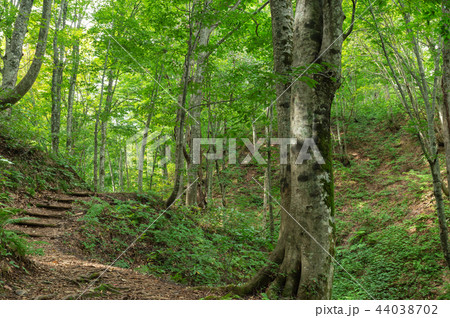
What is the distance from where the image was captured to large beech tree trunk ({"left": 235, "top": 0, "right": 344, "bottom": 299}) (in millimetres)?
3695

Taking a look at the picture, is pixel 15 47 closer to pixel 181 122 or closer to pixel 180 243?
pixel 181 122

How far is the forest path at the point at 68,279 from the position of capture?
3121 mm

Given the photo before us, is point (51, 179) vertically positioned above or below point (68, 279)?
above

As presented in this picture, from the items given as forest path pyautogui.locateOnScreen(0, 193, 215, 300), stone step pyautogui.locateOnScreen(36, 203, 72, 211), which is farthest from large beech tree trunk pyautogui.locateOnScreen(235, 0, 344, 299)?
stone step pyautogui.locateOnScreen(36, 203, 72, 211)

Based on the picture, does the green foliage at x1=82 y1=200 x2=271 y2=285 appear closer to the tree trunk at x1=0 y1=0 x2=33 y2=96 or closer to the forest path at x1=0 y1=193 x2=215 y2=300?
the forest path at x1=0 y1=193 x2=215 y2=300

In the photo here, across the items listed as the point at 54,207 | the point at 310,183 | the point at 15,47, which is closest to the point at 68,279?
the point at 310,183

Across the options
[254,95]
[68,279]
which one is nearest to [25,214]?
[68,279]

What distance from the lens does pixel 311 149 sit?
3863 millimetres

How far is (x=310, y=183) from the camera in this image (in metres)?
3.78

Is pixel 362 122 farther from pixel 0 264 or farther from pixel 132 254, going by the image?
pixel 0 264

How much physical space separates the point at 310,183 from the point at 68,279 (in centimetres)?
334

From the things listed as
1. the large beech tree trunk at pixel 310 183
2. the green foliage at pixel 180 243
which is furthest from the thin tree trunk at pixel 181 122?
the large beech tree trunk at pixel 310 183

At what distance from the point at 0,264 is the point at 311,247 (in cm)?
360

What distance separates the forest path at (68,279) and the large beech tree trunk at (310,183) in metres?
1.20
